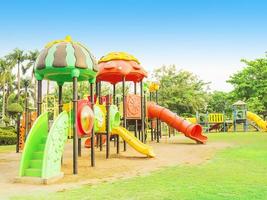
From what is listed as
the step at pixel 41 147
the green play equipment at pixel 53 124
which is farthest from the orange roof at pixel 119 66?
the step at pixel 41 147

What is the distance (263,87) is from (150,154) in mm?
31810

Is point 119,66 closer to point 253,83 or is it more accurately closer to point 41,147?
point 41,147

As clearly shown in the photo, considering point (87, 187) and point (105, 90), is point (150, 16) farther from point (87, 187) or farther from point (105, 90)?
point (105, 90)

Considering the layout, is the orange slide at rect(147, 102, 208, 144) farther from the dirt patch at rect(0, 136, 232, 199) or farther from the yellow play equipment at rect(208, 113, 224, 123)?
the yellow play equipment at rect(208, 113, 224, 123)

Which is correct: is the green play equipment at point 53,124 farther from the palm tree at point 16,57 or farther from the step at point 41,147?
the palm tree at point 16,57

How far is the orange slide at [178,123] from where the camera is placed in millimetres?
21562

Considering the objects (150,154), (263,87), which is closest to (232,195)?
(150,154)

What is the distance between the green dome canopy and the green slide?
4.31 ft

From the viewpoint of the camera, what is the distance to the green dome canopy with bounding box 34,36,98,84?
395 inches

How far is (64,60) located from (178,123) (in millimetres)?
13572

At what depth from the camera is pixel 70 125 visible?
10.4 meters

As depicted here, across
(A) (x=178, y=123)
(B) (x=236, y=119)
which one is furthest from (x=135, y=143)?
(B) (x=236, y=119)

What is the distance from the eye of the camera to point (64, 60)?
10008 millimetres

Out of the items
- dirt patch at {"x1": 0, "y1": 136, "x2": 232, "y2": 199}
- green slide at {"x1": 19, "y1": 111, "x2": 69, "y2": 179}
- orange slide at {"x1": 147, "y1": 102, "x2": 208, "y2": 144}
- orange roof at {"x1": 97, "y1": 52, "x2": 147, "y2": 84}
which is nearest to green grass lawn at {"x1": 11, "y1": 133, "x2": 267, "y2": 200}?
dirt patch at {"x1": 0, "y1": 136, "x2": 232, "y2": 199}
